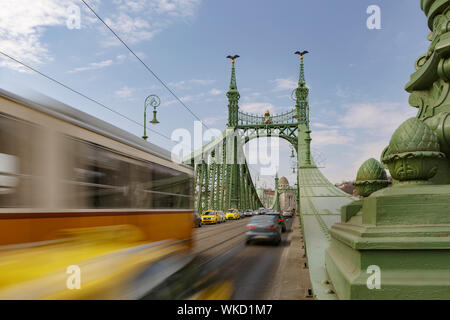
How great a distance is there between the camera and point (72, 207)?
4.30 meters

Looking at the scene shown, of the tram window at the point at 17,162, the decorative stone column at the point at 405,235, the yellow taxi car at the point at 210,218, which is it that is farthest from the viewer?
the yellow taxi car at the point at 210,218

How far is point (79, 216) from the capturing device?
14.5ft

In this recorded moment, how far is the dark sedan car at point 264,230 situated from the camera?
13719 millimetres

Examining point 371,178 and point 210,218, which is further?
point 210,218

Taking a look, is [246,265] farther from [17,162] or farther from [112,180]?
[17,162]

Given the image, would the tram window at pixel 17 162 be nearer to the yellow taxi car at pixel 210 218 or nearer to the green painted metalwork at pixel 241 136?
the yellow taxi car at pixel 210 218

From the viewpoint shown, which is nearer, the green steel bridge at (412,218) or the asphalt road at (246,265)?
the green steel bridge at (412,218)

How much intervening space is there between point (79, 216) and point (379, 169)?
480cm

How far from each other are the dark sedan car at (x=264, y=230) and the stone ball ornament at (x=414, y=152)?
10416 millimetres

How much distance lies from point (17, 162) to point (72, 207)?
0.97 meters

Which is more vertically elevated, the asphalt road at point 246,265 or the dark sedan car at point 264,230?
the dark sedan car at point 264,230

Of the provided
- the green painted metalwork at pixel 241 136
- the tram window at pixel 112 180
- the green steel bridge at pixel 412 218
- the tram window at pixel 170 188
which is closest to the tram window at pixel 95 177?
the tram window at pixel 112 180

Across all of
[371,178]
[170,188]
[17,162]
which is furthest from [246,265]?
[17,162]
